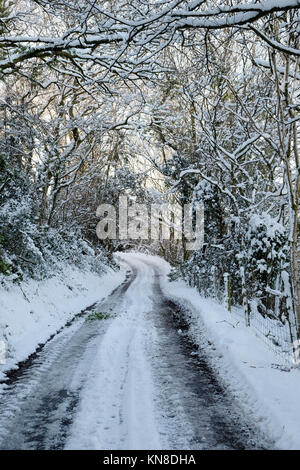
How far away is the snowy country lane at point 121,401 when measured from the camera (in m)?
3.56

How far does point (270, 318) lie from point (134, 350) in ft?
21.3

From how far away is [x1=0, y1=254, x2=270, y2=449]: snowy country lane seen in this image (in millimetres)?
3561

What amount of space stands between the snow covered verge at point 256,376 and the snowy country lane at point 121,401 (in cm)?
20

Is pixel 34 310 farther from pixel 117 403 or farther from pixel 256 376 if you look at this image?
pixel 256 376

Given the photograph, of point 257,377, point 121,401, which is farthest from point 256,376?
point 121,401

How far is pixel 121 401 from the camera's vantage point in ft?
14.6

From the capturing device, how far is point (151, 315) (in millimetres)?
11000

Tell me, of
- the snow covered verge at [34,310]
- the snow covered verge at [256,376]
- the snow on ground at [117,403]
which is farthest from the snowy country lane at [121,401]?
the snow covered verge at [34,310]

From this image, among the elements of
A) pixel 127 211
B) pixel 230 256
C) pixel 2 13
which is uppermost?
pixel 2 13

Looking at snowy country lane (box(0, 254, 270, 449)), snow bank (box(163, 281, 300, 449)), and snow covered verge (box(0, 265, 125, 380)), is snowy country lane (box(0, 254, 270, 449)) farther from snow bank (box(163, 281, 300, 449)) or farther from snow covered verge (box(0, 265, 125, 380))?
snow covered verge (box(0, 265, 125, 380))

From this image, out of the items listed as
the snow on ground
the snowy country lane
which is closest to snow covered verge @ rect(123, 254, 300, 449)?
the snowy country lane

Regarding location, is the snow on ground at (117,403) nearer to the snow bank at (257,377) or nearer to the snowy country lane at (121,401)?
the snowy country lane at (121,401)
